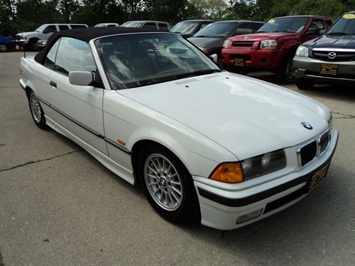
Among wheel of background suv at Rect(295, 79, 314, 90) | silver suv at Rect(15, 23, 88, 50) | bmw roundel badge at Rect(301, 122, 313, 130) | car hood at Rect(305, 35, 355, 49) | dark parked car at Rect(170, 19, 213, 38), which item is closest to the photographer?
bmw roundel badge at Rect(301, 122, 313, 130)

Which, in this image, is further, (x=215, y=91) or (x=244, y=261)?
(x=215, y=91)

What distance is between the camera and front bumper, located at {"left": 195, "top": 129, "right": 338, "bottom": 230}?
208 cm

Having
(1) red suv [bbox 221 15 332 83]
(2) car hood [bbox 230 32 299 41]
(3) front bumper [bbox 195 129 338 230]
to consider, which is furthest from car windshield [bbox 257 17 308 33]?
(3) front bumper [bbox 195 129 338 230]

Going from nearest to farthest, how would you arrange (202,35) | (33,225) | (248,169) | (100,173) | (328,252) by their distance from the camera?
(248,169) → (328,252) → (33,225) → (100,173) → (202,35)

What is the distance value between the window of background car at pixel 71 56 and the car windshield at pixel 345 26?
206 inches

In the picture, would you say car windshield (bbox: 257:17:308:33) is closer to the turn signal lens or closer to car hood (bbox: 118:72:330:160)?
car hood (bbox: 118:72:330:160)

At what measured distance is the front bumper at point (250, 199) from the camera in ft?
6.82

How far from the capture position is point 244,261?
2236 mm

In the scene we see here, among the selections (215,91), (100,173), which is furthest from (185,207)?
(100,173)

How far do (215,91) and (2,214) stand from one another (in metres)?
2.11

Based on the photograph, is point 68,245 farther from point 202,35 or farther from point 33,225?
point 202,35

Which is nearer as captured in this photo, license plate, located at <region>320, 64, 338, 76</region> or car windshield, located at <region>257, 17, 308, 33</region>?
license plate, located at <region>320, 64, 338, 76</region>

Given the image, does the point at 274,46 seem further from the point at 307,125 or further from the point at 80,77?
the point at 80,77

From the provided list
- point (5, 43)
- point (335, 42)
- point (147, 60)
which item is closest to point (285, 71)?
point (335, 42)
